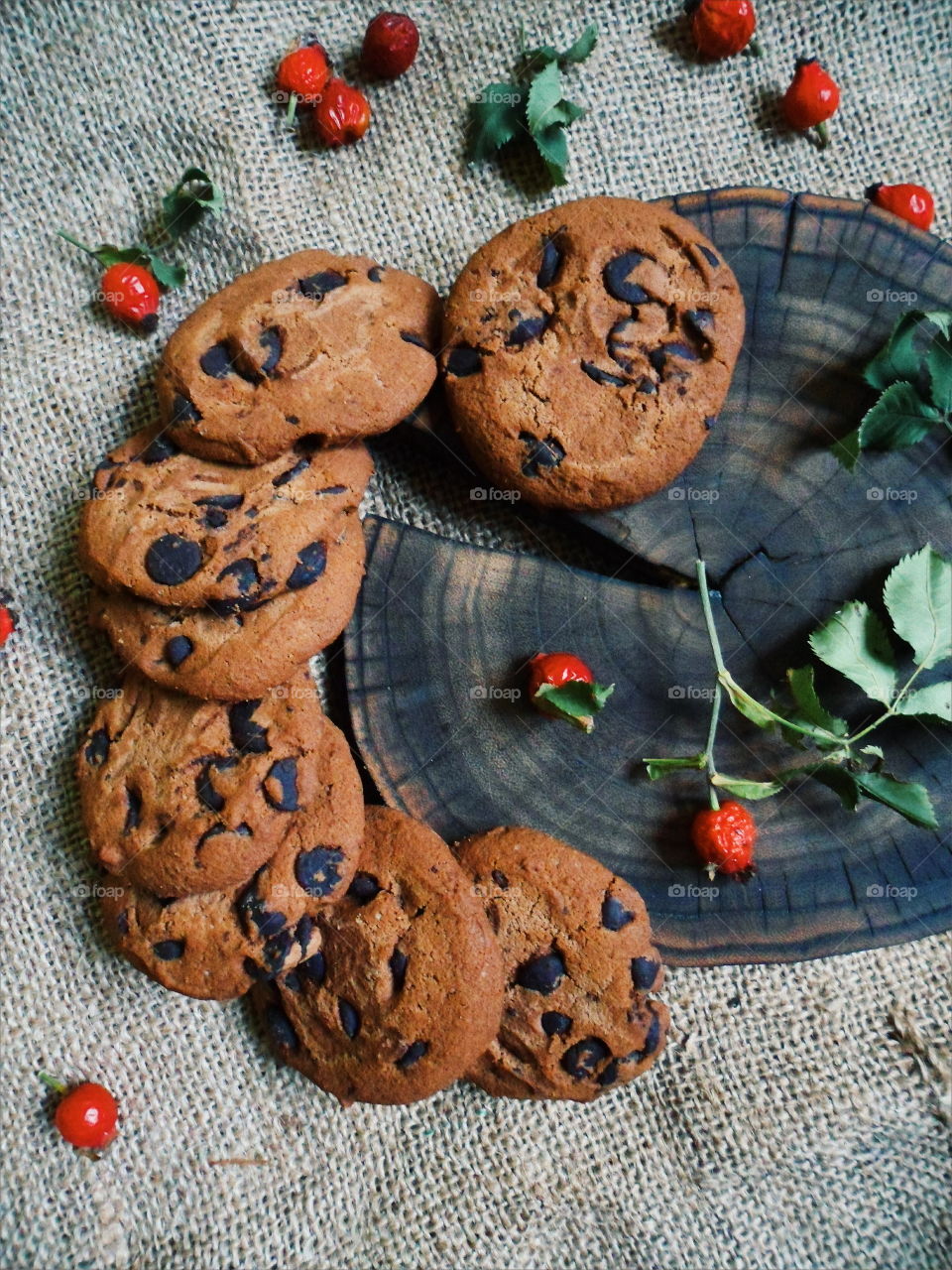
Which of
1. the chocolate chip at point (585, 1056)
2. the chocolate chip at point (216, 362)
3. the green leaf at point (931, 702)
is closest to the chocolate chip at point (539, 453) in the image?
the chocolate chip at point (216, 362)

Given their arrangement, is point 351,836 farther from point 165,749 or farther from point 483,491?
point 483,491

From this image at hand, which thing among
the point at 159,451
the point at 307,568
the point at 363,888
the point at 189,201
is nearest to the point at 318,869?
the point at 363,888

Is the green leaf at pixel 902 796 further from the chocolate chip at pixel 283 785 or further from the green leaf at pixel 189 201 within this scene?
the green leaf at pixel 189 201

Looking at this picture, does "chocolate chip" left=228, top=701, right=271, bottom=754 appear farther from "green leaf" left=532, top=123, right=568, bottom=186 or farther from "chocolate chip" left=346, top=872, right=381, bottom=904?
"green leaf" left=532, top=123, right=568, bottom=186

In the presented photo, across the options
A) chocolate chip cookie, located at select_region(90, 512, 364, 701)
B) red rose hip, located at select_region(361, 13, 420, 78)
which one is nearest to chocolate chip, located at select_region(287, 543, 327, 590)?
chocolate chip cookie, located at select_region(90, 512, 364, 701)

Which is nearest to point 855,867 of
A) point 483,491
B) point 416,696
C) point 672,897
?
point 672,897

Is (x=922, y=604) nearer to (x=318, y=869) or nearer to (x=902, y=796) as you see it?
(x=902, y=796)
